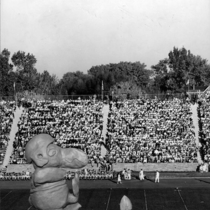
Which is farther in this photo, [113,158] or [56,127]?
[56,127]

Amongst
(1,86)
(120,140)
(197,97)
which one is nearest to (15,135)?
(120,140)

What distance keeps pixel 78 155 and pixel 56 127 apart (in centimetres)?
3728

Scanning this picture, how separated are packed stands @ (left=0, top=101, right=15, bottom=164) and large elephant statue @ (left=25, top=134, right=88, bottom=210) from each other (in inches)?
1384

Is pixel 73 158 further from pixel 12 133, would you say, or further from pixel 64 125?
pixel 12 133

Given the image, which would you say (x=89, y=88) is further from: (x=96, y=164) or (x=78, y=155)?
(x=78, y=155)

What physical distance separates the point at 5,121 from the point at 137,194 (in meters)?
21.8

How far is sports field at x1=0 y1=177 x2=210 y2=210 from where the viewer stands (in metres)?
23.7

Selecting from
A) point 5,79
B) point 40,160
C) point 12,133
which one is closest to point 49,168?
point 40,160

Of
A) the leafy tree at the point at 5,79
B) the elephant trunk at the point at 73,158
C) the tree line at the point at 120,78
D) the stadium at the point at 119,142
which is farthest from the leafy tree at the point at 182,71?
the elephant trunk at the point at 73,158

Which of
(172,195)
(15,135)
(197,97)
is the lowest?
(172,195)

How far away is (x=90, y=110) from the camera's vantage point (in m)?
45.3

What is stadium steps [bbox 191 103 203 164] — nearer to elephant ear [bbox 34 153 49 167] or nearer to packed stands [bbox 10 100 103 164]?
packed stands [bbox 10 100 103 164]

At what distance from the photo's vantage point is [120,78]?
87.8 m

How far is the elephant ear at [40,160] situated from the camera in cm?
630
